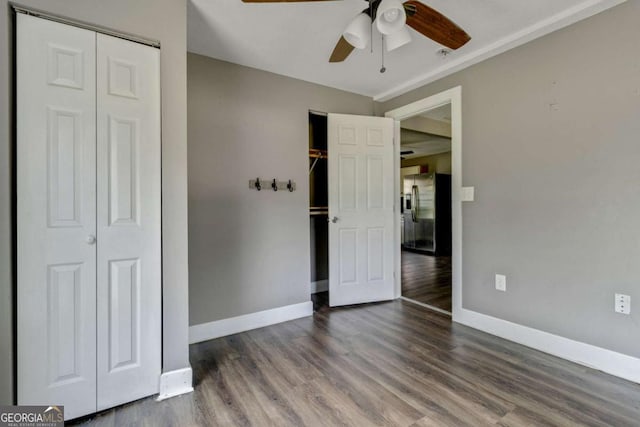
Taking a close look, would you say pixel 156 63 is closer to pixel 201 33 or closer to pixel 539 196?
pixel 201 33

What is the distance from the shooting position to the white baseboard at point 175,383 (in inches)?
66.9

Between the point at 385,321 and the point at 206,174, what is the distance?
6.88ft

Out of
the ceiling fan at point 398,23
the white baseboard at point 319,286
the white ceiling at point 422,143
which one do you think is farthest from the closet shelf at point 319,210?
the white ceiling at point 422,143

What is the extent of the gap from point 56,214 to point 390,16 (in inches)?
75.6

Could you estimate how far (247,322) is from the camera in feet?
8.75

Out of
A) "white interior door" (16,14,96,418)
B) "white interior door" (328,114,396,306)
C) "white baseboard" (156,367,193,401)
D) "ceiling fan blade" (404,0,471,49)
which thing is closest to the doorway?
"white interior door" (328,114,396,306)

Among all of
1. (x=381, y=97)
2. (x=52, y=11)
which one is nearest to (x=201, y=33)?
(x=52, y=11)

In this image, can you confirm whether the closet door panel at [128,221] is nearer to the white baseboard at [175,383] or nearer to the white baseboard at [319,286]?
the white baseboard at [175,383]

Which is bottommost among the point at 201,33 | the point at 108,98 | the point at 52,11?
the point at 108,98

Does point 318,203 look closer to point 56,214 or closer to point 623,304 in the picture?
point 56,214

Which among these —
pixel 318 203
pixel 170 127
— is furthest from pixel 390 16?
pixel 318 203

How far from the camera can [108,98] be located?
157 cm

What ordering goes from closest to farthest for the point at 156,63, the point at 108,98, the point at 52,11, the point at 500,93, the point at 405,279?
the point at 52,11 < the point at 108,98 < the point at 156,63 < the point at 500,93 < the point at 405,279

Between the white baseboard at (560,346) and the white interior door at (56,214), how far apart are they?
279 centimetres
